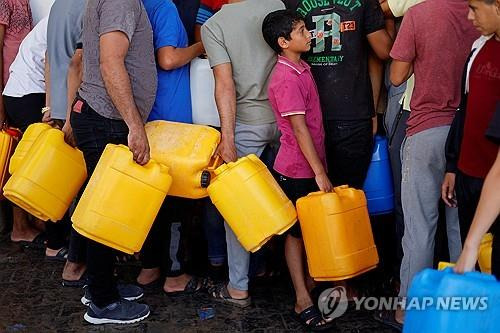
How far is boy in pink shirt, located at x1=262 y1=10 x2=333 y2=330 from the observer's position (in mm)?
3570

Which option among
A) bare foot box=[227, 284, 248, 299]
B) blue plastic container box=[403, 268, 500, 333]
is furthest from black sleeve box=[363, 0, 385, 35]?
Result: blue plastic container box=[403, 268, 500, 333]

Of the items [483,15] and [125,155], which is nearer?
[483,15]

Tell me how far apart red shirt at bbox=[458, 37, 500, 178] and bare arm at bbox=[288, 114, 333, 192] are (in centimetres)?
89

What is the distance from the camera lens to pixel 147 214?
3.57 metres

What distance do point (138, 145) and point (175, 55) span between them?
2.06ft

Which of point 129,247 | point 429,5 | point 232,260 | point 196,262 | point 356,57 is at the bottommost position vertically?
point 196,262

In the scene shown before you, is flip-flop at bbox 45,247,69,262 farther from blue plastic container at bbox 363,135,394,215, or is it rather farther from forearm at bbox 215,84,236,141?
blue plastic container at bbox 363,135,394,215

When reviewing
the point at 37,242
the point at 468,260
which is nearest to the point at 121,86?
the point at 468,260

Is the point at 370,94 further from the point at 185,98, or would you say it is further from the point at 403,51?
the point at 185,98

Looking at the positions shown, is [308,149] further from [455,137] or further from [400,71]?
[455,137]

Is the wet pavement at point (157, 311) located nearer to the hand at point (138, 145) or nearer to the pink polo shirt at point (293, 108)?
the pink polo shirt at point (293, 108)

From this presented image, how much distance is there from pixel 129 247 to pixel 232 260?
0.76m

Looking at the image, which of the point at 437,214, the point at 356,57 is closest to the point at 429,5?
the point at 356,57

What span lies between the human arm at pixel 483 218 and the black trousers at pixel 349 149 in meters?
1.52
